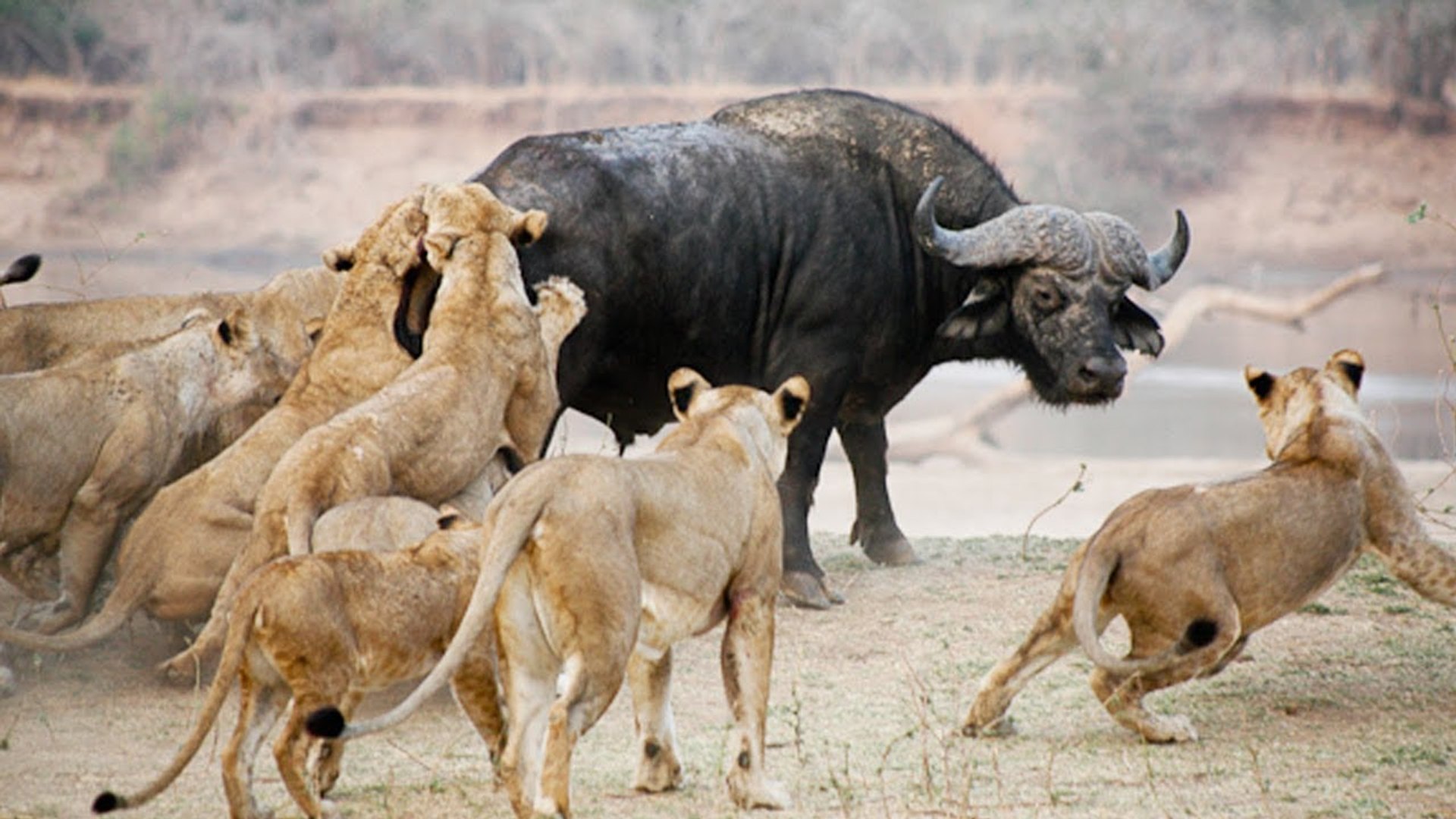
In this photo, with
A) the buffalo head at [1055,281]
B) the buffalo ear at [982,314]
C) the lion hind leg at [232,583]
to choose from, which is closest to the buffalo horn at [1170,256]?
the buffalo head at [1055,281]

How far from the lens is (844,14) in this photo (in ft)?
120

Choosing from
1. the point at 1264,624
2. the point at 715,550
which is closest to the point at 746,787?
the point at 715,550

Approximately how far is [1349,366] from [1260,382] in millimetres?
307

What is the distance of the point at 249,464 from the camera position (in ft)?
25.2

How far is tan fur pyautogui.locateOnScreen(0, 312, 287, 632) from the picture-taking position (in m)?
7.95

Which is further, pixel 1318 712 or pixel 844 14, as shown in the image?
pixel 844 14

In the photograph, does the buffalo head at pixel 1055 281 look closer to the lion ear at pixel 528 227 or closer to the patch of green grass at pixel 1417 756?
the lion ear at pixel 528 227

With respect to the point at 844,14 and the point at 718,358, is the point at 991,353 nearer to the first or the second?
the point at 718,358

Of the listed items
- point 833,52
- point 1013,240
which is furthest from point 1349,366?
point 833,52

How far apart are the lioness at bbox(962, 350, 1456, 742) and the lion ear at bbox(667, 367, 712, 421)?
4.20 feet

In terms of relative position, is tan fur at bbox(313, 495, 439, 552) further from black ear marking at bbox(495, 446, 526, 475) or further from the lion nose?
the lion nose

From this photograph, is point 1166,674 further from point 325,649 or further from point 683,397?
point 325,649

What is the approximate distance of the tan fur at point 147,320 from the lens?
29.7ft

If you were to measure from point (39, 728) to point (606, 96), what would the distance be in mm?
26993
